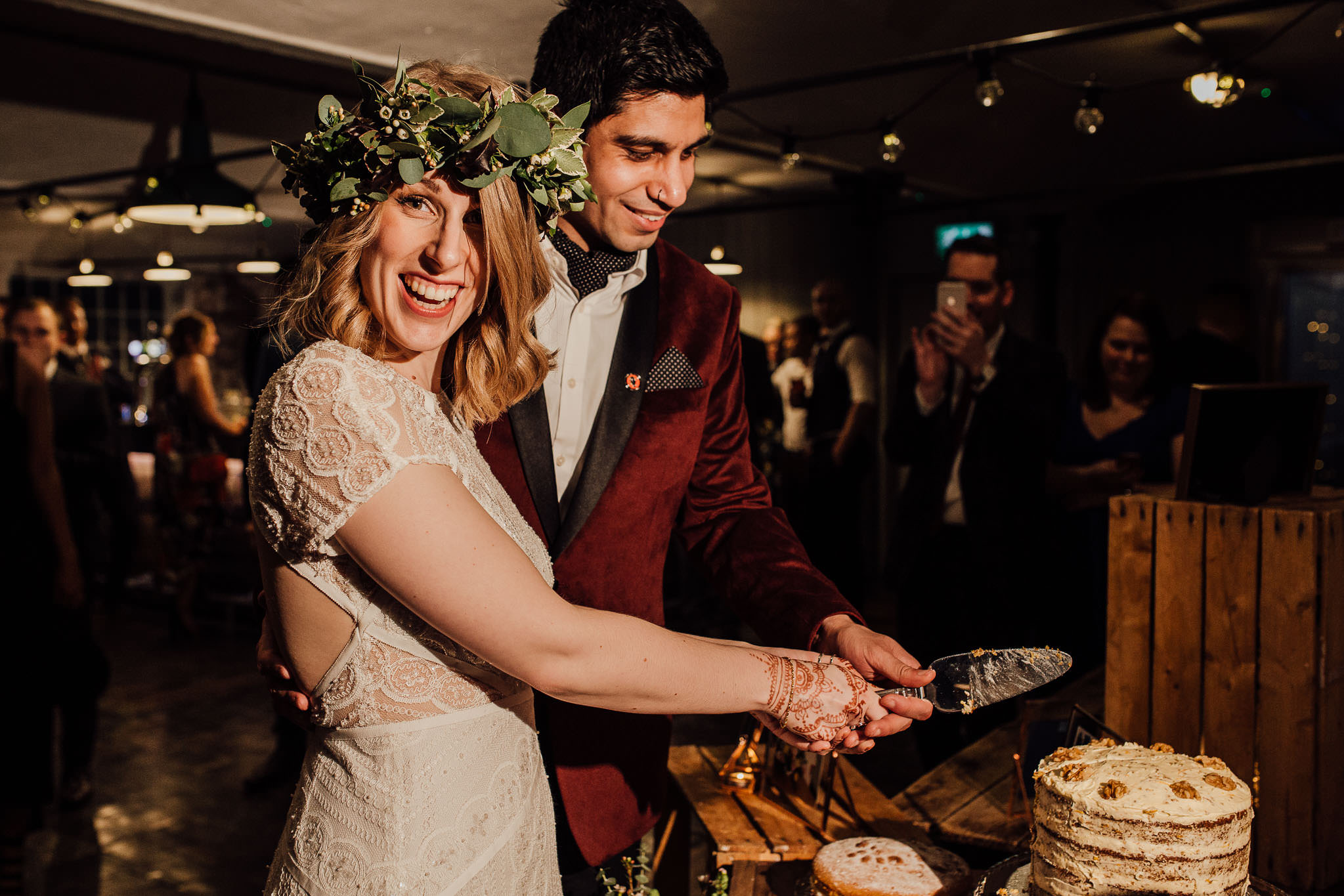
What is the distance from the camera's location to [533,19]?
171 inches

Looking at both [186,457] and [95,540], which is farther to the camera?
[186,457]

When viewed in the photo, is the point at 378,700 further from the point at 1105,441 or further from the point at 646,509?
the point at 1105,441

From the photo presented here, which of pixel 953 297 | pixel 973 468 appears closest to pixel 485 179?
pixel 953 297

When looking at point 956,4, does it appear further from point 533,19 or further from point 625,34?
point 625,34

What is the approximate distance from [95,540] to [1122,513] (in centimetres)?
490

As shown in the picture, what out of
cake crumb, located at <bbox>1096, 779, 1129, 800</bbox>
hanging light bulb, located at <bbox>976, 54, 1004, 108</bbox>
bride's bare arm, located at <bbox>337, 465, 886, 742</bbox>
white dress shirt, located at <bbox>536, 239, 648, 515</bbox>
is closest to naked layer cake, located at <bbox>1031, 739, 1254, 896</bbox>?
cake crumb, located at <bbox>1096, 779, 1129, 800</bbox>

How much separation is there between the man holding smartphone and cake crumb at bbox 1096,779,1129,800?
1932mm

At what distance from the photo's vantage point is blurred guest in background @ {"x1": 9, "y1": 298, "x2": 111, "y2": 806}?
374cm

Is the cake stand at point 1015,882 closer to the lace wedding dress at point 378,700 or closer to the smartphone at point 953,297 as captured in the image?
the lace wedding dress at point 378,700

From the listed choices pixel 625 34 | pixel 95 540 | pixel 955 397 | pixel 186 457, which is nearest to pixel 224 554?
pixel 186 457

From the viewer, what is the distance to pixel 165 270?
12.3 metres

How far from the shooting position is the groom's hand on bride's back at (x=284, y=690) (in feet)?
3.96

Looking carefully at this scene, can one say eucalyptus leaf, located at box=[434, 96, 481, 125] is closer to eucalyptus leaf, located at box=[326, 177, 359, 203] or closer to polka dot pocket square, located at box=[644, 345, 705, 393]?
eucalyptus leaf, located at box=[326, 177, 359, 203]

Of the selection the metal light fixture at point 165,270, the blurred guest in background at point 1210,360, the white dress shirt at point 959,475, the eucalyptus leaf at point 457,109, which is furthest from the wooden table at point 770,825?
the metal light fixture at point 165,270
